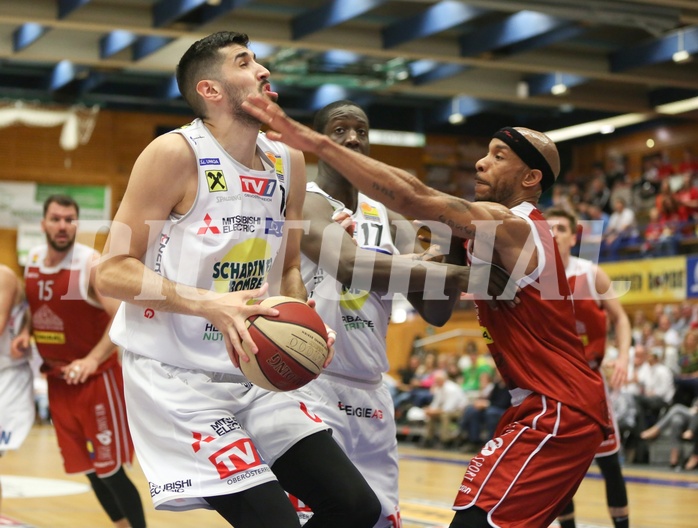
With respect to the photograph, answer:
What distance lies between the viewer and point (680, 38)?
17.7 m

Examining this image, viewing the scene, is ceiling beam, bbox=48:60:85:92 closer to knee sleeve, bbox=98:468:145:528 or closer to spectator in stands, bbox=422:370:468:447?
spectator in stands, bbox=422:370:468:447

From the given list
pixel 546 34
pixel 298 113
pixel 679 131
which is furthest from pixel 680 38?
pixel 298 113

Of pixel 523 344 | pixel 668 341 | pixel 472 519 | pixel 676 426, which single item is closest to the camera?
pixel 472 519

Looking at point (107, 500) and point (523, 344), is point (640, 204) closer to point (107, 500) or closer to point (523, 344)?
point (107, 500)

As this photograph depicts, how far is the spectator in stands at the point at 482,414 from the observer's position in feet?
47.2

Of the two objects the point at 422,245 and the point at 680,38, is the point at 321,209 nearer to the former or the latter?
the point at 422,245

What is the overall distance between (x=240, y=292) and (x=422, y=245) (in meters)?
1.74

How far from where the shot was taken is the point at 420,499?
9.34 meters

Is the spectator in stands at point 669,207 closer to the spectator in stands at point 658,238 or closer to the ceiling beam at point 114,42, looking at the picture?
the spectator in stands at point 658,238

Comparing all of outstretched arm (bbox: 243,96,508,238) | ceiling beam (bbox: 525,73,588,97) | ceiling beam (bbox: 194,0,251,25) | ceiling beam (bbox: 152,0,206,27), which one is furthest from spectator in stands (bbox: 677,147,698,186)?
outstretched arm (bbox: 243,96,508,238)

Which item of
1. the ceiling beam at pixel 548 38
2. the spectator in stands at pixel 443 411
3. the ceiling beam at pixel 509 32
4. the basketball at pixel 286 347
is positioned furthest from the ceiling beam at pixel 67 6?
the basketball at pixel 286 347

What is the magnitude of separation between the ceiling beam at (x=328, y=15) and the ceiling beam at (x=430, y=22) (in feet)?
3.45

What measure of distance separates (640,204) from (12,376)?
57.6 ft

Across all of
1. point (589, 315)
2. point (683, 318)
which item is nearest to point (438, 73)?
point (683, 318)
